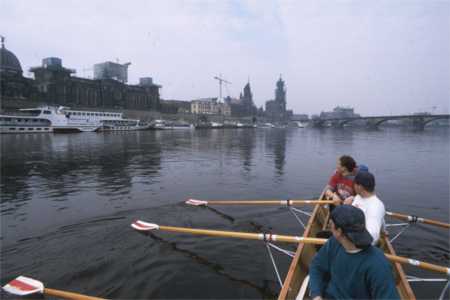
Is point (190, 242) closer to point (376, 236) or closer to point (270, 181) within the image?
point (376, 236)

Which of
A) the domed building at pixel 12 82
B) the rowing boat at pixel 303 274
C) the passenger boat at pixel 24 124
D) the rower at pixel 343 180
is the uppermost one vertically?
the domed building at pixel 12 82

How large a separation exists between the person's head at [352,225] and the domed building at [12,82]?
117357mm

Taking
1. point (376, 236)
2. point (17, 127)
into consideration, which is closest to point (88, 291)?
point (376, 236)

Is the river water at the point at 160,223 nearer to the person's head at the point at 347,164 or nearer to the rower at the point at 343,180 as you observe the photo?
the rower at the point at 343,180

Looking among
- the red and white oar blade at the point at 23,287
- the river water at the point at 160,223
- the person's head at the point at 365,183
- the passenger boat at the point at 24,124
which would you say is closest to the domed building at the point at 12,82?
the passenger boat at the point at 24,124

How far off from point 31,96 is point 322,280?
129 m

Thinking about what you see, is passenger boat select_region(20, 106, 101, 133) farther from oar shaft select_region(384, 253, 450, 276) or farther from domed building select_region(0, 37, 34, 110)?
oar shaft select_region(384, 253, 450, 276)

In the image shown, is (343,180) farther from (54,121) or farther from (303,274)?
(54,121)

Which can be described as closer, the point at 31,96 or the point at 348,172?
→ the point at 348,172

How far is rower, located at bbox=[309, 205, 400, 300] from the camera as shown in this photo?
2.66 metres

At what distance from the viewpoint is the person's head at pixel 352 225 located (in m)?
2.66

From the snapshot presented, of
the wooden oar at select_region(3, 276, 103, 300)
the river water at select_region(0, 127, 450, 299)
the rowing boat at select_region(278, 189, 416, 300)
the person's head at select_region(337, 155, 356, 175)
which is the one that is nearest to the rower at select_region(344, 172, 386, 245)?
the rowing boat at select_region(278, 189, 416, 300)

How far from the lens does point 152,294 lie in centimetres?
558

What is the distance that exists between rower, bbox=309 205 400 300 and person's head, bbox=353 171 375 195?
2132 mm
